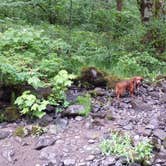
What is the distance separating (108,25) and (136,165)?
7945 millimetres

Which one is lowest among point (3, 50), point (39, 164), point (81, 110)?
point (39, 164)

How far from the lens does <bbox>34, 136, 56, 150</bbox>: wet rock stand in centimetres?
594

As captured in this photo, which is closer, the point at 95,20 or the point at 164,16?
the point at 164,16

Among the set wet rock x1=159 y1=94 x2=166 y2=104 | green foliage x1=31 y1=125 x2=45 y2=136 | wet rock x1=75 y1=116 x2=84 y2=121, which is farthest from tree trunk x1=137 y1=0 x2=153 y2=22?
green foliage x1=31 y1=125 x2=45 y2=136

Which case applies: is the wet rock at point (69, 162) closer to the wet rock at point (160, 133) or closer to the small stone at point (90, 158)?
the small stone at point (90, 158)

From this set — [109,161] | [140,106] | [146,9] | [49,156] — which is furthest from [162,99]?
[146,9]

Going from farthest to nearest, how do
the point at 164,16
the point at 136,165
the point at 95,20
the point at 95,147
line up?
the point at 95,20 → the point at 164,16 → the point at 95,147 → the point at 136,165

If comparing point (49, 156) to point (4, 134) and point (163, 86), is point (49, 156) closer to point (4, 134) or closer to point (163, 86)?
point (4, 134)

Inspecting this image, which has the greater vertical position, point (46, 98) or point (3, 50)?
point (3, 50)

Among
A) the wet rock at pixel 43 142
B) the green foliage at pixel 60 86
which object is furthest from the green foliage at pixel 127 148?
the green foliage at pixel 60 86

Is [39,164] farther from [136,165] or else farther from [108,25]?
[108,25]

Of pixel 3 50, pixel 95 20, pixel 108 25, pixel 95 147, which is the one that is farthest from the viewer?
pixel 95 20

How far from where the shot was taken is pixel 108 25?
42.1 feet

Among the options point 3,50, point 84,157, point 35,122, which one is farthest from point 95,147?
point 3,50
